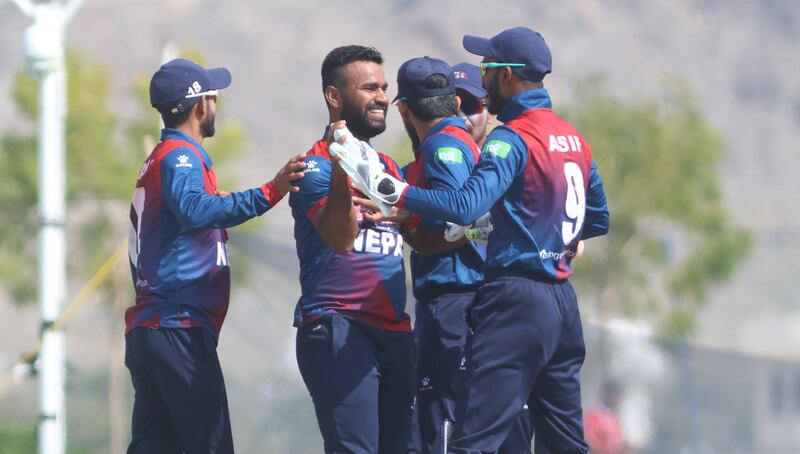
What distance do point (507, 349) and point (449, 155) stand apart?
2.89ft

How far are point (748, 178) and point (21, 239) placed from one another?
1849 inches

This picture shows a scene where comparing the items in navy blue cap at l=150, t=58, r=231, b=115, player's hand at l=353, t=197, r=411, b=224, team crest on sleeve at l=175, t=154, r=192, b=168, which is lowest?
player's hand at l=353, t=197, r=411, b=224

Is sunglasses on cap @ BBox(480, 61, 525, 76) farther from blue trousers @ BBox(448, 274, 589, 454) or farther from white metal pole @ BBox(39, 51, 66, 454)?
white metal pole @ BBox(39, 51, 66, 454)

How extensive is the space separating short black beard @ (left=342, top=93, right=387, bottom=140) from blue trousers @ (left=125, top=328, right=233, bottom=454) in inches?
44.8

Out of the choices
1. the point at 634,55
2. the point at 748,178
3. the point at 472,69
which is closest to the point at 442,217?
the point at 472,69

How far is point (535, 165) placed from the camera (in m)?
6.01

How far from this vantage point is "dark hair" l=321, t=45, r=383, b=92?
632 cm

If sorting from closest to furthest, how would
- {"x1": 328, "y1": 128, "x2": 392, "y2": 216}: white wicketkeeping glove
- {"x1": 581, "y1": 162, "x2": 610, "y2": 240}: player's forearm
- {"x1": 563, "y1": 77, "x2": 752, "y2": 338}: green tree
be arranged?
{"x1": 328, "y1": 128, "x2": 392, "y2": 216}: white wicketkeeping glove < {"x1": 581, "y1": 162, "x2": 610, "y2": 240}: player's forearm < {"x1": 563, "y1": 77, "x2": 752, "y2": 338}: green tree

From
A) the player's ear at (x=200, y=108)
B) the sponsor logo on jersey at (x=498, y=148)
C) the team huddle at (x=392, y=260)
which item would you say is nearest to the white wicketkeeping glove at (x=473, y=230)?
the team huddle at (x=392, y=260)

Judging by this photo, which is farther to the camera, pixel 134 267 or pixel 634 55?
pixel 634 55

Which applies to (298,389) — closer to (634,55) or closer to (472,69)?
(472,69)

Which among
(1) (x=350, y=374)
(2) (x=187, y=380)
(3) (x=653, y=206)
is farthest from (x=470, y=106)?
(3) (x=653, y=206)

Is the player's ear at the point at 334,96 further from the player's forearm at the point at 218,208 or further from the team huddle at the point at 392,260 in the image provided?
the player's forearm at the point at 218,208

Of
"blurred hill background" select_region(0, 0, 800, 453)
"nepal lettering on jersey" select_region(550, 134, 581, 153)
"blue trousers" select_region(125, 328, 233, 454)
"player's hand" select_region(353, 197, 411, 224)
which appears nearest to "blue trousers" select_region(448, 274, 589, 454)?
"player's hand" select_region(353, 197, 411, 224)
